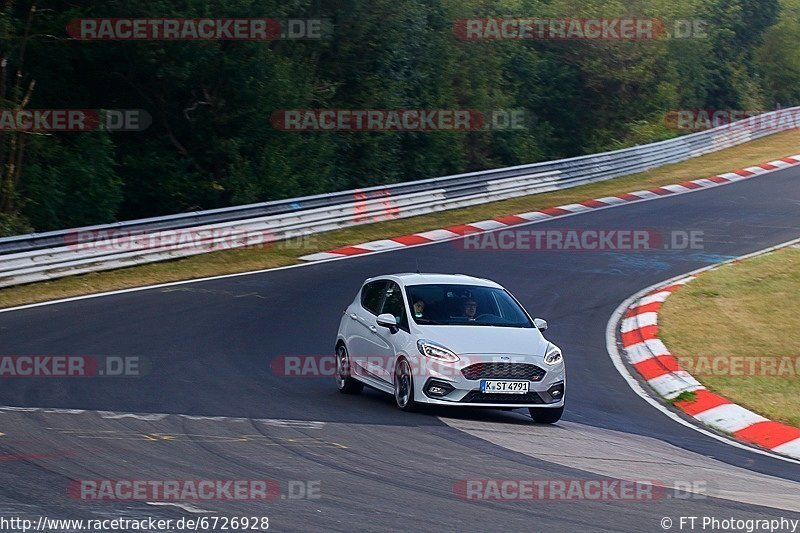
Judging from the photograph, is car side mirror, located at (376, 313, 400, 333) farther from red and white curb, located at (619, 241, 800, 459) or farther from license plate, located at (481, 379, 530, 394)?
red and white curb, located at (619, 241, 800, 459)

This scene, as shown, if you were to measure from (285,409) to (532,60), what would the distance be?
1375 inches

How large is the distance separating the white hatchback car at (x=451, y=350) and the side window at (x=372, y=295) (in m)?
0.02

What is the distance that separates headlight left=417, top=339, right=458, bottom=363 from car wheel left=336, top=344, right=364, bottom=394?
1.66 meters

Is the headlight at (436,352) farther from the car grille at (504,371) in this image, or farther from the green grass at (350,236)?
the green grass at (350,236)

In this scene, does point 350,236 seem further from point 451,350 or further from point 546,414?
point 546,414

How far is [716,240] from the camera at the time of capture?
25.2 meters

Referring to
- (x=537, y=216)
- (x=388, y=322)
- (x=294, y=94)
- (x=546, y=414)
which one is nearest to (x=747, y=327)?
(x=546, y=414)

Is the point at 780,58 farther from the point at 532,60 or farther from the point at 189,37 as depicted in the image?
the point at 189,37

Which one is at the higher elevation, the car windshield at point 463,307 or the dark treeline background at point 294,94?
the dark treeline background at point 294,94

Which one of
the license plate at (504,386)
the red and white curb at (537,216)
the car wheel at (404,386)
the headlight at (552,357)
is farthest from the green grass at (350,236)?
the headlight at (552,357)

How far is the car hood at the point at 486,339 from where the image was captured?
1150cm

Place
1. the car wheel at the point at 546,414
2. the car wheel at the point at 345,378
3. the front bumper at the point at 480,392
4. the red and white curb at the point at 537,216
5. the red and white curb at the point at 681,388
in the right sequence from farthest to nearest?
the red and white curb at the point at 537,216
the car wheel at the point at 345,378
the car wheel at the point at 546,414
the red and white curb at the point at 681,388
the front bumper at the point at 480,392

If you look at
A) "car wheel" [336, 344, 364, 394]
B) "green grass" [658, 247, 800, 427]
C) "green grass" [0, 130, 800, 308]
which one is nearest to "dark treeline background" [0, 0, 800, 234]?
"green grass" [0, 130, 800, 308]

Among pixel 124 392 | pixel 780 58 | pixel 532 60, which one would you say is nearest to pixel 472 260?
pixel 124 392
